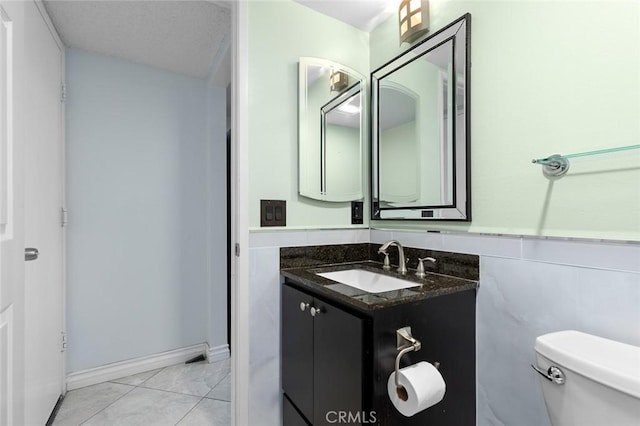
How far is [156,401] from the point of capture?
1750 millimetres

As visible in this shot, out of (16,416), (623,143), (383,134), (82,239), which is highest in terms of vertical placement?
(383,134)

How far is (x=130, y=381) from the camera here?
1.97 meters

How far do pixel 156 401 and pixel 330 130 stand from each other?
1.86 m

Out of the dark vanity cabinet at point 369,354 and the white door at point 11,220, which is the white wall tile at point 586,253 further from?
the white door at point 11,220

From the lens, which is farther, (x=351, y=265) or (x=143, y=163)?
(x=143, y=163)

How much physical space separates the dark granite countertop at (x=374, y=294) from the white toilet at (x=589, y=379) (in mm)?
311

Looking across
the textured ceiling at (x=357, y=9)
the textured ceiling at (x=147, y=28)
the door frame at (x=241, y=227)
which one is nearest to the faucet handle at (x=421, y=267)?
the door frame at (x=241, y=227)

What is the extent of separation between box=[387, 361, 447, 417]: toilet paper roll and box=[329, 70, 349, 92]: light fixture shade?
1314 millimetres

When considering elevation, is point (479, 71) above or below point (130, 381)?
above

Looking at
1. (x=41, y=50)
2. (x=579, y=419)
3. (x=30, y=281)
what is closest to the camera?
(x=579, y=419)

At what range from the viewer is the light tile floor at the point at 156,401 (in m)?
1.59

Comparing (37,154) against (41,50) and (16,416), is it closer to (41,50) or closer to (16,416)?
(41,50)

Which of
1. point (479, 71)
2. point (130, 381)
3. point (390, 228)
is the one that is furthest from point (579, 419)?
point (130, 381)

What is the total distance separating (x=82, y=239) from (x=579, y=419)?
248 cm
